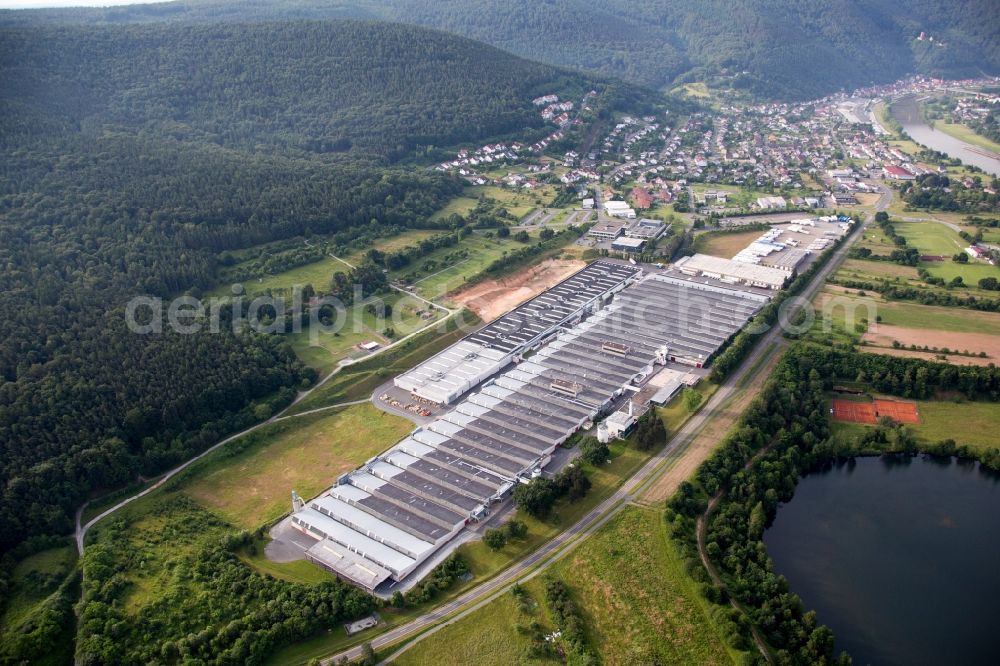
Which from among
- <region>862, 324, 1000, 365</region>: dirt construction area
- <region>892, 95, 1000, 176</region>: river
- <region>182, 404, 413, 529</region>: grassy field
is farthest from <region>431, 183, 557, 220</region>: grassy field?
<region>892, 95, 1000, 176</region>: river

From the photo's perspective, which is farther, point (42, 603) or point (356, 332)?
point (356, 332)

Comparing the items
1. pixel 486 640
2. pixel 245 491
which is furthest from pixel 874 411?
pixel 245 491

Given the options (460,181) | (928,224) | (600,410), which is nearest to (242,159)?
(460,181)

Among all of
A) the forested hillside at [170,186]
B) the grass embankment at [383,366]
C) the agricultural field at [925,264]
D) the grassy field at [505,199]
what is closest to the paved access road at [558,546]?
the grass embankment at [383,366]

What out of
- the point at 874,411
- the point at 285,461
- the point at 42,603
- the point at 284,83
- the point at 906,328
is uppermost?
the point at 284,83

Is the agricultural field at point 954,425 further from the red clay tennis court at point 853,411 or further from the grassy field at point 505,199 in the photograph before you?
the grassy field at point 505,199

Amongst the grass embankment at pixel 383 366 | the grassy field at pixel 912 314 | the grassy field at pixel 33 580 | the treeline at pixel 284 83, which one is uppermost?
the treeline at pixel 284 83

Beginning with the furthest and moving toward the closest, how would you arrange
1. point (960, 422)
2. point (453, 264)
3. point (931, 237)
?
point (931, 237), point (453, 264), point (960, 422)

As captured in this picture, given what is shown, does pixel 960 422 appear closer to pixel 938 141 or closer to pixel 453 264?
pixel 453 264
